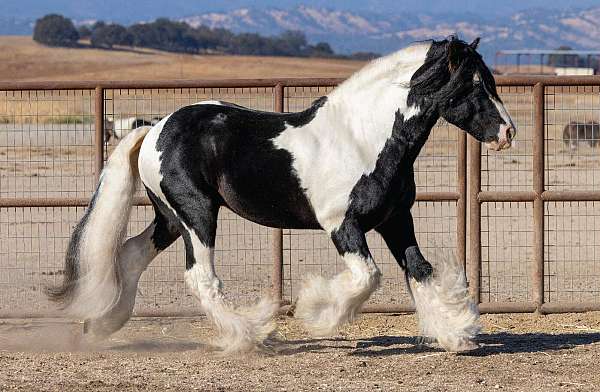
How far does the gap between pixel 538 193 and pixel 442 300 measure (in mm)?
2282

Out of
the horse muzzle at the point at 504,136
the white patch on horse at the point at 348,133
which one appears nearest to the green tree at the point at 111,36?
the white patch on horse at the point at 348,133

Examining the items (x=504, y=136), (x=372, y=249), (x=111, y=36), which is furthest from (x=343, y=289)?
(x=111, y=36)

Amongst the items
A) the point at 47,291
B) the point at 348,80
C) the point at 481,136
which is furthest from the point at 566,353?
the point at 47,291

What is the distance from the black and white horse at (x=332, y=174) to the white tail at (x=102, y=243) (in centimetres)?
1

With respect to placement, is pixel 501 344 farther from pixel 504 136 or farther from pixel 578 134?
pixel 578 134

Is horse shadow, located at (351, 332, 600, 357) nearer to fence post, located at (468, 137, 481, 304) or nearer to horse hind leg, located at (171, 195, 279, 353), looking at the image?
horse hind leg, located at (171, 195, 279, 353)

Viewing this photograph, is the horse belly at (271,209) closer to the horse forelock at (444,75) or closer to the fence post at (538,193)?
the horse forelock at (444,75)

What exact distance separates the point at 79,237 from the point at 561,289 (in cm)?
443

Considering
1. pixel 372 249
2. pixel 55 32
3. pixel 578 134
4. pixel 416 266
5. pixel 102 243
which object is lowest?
pixel 372 249

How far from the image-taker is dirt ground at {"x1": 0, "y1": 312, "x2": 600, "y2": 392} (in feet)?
22.6

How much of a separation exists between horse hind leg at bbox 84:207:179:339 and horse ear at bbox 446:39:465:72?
6.90ft

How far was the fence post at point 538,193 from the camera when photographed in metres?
9.40

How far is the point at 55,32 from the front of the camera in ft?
353

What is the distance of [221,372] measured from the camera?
723cm
